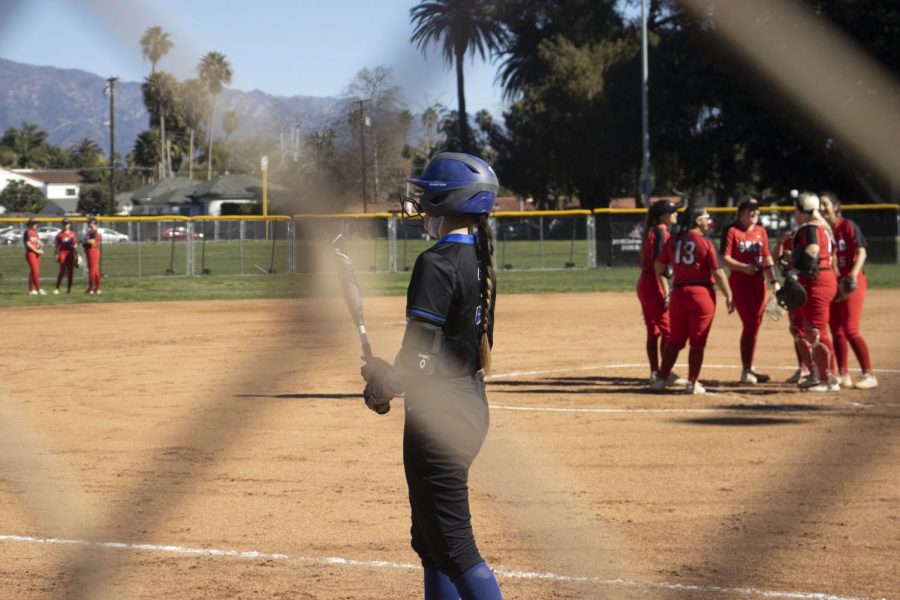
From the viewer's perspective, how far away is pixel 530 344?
1458cm

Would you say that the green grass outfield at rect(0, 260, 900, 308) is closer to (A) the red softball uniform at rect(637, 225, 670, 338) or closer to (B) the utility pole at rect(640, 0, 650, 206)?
(B) the utility pole at rect(640, 0, 650, 206)

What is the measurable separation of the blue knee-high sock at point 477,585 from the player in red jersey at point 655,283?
7187 millimetres

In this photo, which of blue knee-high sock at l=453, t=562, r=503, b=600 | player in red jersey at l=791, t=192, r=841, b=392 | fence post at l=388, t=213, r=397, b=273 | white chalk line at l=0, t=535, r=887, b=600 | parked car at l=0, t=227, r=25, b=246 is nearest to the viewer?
fence post at l=388, t=213, r=397, b=273

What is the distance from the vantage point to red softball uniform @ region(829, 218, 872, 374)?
1007cm

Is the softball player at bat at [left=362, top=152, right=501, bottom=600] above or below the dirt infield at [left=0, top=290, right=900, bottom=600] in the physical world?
above

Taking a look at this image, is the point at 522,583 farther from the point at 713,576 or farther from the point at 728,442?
the point at 728,442

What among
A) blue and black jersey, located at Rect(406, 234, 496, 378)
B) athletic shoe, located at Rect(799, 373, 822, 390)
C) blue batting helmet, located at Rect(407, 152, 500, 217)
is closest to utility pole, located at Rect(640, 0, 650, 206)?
blue batting helmet, located at Rect(407, 152, 500, 217)

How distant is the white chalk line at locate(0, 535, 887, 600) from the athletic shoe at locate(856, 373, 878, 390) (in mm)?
6275

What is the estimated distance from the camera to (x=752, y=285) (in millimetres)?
10445

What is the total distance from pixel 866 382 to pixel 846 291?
1.01 metres

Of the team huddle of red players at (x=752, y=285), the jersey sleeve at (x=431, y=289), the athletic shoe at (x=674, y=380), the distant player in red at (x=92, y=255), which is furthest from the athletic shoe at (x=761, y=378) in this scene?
the distant player in red at (x=92, y=255)

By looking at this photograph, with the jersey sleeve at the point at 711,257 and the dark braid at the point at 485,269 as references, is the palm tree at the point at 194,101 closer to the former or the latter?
the dark braid at the point at 485,269

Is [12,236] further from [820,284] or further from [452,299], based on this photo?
[452,299]

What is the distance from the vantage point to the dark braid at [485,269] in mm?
3162
